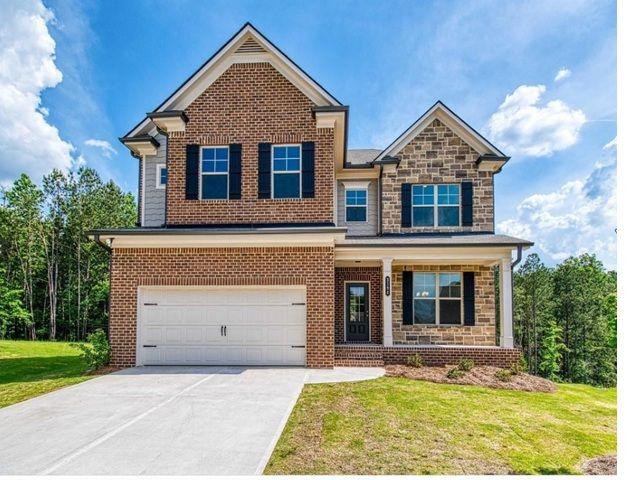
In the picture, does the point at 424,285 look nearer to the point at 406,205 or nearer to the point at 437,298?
the point at 437,298

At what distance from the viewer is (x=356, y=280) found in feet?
48.9

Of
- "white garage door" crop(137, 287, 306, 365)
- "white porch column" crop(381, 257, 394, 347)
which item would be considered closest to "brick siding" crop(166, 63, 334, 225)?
"white garage door" crop(137, 287, 306, 365)

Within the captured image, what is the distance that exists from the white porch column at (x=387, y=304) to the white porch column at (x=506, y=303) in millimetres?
3327

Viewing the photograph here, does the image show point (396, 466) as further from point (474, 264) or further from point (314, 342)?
point (474, 264)

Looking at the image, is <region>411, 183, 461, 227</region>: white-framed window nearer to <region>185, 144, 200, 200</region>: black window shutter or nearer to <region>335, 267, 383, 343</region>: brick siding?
<region>335, 267, 383, 343</region>: brick siding

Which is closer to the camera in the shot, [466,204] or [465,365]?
[465,365]

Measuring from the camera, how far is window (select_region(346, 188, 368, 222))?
15469 mm

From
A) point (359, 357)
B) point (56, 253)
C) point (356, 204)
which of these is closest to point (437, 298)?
point (359, 357)

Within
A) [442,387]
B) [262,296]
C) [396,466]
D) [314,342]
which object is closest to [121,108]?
[262,296]

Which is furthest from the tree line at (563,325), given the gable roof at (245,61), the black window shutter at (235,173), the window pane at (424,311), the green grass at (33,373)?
the green grass at (33,373)

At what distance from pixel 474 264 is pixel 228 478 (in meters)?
11.6

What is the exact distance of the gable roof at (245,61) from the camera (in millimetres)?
12273

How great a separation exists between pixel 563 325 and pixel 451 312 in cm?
2584

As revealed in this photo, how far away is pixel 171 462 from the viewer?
5.08 m
